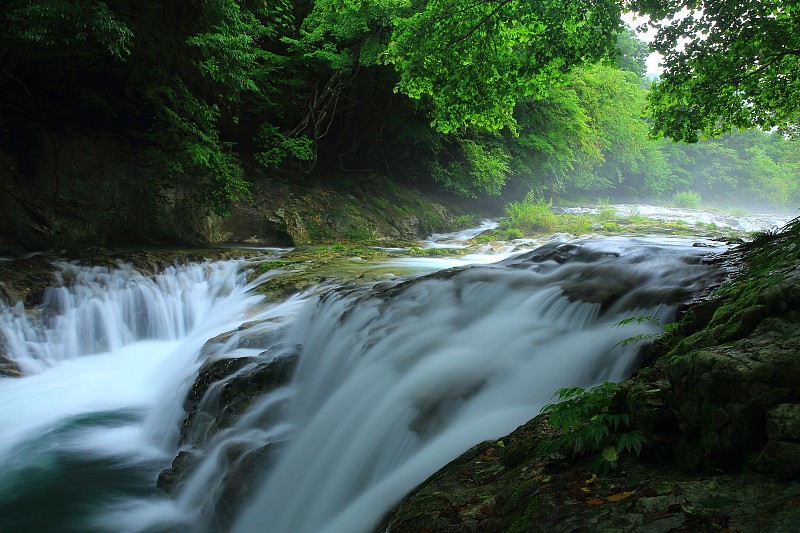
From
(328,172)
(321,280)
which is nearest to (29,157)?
(321,280)

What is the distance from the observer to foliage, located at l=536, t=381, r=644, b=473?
2105 mm

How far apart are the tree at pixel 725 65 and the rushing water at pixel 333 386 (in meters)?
2.52

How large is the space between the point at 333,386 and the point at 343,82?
11.9 meters

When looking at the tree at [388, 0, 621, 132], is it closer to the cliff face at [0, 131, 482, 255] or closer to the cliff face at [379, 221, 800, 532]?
the cliff face at [379, 221, 800, 532]

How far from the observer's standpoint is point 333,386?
493 centimetres

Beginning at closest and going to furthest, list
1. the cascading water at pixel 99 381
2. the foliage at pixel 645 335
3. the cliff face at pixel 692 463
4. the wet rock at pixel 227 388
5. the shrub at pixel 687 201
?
the cliff face at pixel 692 463 < the foliage at pixel 645 335 < the cascading water at pixel 99 381 < the wet rock at pixel 227 388 < the shrub at pixel 687 201

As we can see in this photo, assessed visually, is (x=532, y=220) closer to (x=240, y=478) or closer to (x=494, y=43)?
(x=494, y=43)

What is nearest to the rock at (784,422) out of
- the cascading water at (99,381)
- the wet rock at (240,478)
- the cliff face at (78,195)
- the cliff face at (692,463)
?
the cliff face at (692,463)

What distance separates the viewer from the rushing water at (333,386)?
3.69 m

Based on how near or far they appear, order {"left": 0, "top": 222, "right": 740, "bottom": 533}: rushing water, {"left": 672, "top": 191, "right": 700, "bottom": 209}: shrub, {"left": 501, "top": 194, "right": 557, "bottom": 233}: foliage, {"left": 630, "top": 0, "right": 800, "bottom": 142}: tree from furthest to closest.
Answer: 1. {"left": 672, "top": 191, "right": 700, "bottom": 209}: shrub
2. {"left": 501, "top": 194, "right": 557, "bottom": 233}: foliage
3. {"left": 630, "top": 0, "right": 800, "bottom": 142}: tree
4. {"left": 0, "top": 222, "right": 740, "bottom": 533}: rushing water

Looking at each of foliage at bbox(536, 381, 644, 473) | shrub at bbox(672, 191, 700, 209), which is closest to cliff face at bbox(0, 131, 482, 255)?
foliage at bbox(536, 381, 644, 473)

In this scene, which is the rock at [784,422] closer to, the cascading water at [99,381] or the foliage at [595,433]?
the foliage at [595,433]

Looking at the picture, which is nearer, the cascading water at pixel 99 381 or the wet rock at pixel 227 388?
the cascading water at pixel 99 381

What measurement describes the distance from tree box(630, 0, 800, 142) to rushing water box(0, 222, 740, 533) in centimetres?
252
